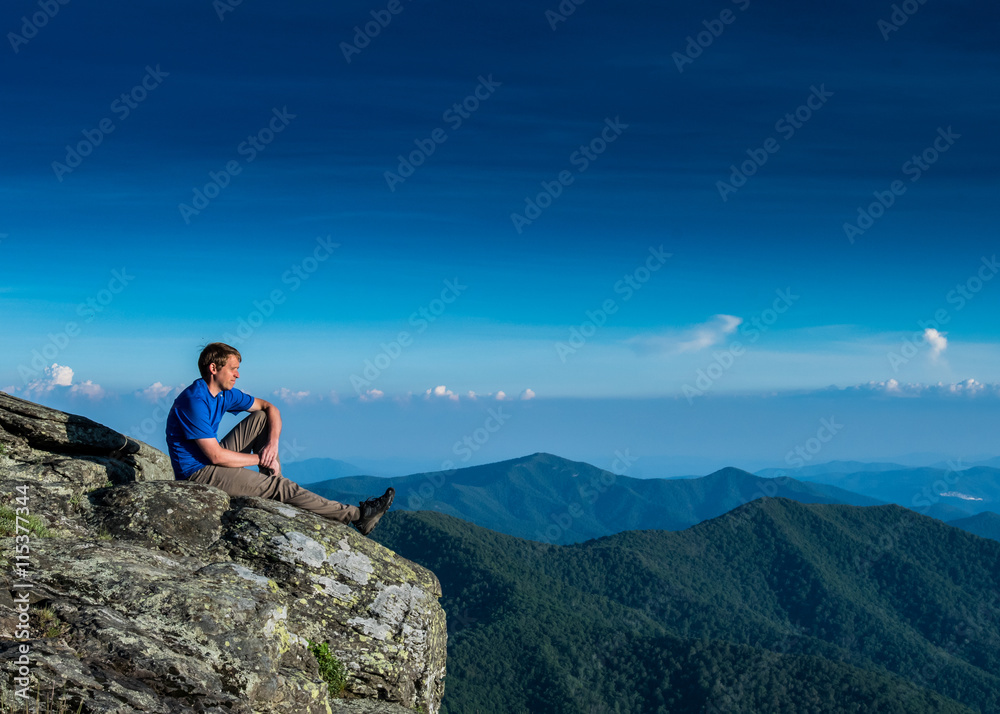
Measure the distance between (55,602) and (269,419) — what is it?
6.37 m

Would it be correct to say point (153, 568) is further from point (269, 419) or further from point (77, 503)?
point (269, 419)

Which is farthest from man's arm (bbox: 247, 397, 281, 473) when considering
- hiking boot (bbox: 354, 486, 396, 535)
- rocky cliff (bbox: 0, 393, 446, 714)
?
hiking boot (bbox: 354, 486, 396, 535)

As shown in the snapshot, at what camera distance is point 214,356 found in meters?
13.9

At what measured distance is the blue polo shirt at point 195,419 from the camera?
13.7 m

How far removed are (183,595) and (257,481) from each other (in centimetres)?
478

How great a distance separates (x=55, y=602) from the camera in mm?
9305

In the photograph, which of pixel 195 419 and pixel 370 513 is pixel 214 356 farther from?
pixel 370 513

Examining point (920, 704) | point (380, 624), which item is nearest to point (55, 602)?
point (380, 624)

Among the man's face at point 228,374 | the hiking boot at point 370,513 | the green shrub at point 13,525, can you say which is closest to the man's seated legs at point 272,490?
the hiking boot at point 370,513

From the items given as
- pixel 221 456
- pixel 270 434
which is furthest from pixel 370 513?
pixel 221 456

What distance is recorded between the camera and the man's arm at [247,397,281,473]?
15055 mm

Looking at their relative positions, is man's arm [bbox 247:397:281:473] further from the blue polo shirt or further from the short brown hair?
the short brown hair

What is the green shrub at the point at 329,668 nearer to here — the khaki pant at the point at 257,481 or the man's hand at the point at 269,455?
the khaki pant at the point at 257,481

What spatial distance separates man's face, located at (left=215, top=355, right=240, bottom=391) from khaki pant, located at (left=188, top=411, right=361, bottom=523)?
4.32 feet
